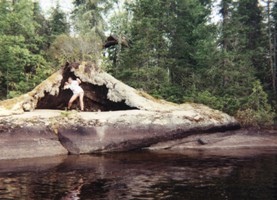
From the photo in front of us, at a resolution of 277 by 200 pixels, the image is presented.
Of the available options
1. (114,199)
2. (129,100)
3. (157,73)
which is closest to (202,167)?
(114,199)

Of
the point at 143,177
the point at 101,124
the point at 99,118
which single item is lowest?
the point at 143,177

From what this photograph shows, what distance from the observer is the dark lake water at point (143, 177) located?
841 cm

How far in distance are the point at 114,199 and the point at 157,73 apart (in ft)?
67.9

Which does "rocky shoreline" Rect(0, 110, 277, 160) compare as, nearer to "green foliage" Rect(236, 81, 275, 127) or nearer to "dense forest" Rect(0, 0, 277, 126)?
"green foliage" Rect(236, 81, 275, 127)

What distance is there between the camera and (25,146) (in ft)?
51.5

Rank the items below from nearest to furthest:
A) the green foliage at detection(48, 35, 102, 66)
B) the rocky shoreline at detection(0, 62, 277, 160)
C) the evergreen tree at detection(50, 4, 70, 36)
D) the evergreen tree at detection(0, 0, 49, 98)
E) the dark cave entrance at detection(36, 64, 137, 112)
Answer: the rocky shoreline at detection(0, 62, 277, 160) < the dark cave entrance at detection(36, 64, 137, 112) < the green foliage at detection(48, 35, 102, 66) < the evergreen tree at detection(0, 0, 49, 98) < the evergreen tree at detection(50, 4, 70, 36)

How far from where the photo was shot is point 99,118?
17.4 m

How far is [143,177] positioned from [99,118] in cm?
738

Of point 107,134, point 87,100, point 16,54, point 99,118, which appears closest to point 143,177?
point 107,134

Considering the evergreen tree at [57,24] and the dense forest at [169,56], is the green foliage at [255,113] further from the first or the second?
the evergreen tree at [57,24]

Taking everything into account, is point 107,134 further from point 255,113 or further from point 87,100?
point 255,113

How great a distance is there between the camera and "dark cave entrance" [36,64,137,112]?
19891mm

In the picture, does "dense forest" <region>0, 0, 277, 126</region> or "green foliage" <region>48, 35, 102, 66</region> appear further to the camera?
"dense forest" <region>0, 0, 277, 126</region>

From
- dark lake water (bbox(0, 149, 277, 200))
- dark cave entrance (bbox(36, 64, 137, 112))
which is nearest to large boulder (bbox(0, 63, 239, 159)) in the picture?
dark cave entrance (bbox(36, 64, 137, 112))
